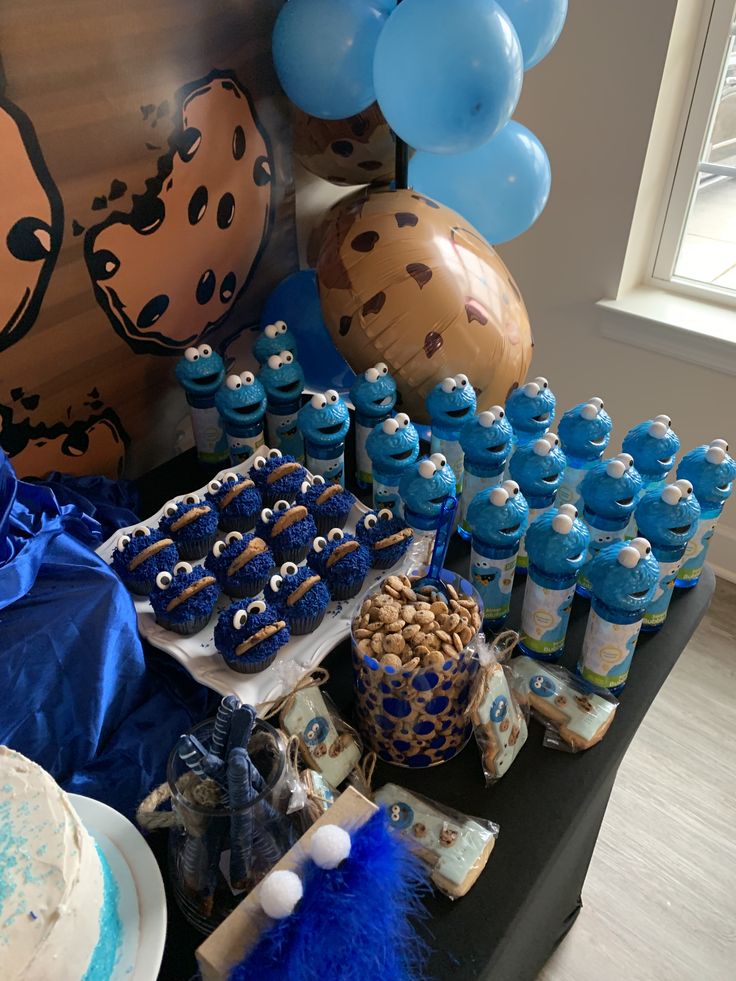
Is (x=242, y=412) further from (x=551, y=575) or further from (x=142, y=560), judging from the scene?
(x=551, y=575)

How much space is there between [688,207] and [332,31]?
120 cm

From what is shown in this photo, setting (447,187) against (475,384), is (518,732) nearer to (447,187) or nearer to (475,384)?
(475,384)

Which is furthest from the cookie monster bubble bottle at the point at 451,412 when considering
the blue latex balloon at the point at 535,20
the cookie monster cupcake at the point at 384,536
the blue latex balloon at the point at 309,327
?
the blue latex balloon at the point at 535,20

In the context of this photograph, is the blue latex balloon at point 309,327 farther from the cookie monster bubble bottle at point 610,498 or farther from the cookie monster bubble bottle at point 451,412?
the cookie monster bubble bottle at point 610,498

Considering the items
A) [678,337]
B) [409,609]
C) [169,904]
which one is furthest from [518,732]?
[678,337]

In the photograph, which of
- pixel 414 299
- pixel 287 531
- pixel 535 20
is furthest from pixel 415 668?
pixel 535 20

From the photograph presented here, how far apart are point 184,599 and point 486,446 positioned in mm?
423

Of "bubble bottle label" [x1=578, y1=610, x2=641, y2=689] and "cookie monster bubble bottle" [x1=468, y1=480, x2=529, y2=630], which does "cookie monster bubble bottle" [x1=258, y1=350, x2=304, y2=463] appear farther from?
"bubble bottle label" [x1=578, y1=610, x2=641, y2=689]

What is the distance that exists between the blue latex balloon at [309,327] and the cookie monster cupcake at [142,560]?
53 cm

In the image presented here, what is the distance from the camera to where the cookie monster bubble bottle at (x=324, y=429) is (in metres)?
1.10

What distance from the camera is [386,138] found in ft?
4.33

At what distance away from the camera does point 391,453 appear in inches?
41.3

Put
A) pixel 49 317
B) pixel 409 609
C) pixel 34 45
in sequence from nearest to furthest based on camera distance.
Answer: pixel 409 609 → pixel 34 45 → pixel 49 317

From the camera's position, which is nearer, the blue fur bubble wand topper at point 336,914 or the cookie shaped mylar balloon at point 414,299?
the blue fur bubble wand topper at point 336,914
